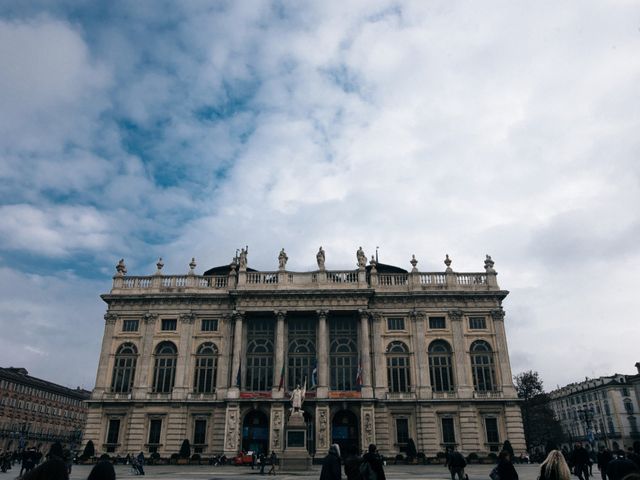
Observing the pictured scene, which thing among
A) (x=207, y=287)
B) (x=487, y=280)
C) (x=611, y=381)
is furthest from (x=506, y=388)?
(x=611, y=381)

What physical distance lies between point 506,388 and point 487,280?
10.3 meters

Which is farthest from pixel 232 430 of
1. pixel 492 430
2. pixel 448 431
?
pixel 492 430

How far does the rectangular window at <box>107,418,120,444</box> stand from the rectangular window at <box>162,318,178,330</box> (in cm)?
920

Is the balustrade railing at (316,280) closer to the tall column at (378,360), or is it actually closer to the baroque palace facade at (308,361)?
the baroque palace facade at (308,361)

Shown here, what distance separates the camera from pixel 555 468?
21.8 feet

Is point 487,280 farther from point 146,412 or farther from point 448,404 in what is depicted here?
point 146,412

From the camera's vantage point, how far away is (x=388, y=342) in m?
48.1

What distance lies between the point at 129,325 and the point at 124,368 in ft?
13.5

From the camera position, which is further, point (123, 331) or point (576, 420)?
point (576, 420)

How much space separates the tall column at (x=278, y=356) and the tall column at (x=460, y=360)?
52.5 feet

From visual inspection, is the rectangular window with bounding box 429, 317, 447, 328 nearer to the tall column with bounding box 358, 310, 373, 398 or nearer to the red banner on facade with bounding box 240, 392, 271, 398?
the tall column with bounding box 358, 310, 373, 398

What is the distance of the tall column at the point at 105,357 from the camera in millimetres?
47219

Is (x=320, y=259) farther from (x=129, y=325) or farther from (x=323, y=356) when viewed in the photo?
(x=129, y=325)

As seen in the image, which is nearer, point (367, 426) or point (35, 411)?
point (367, 426)
